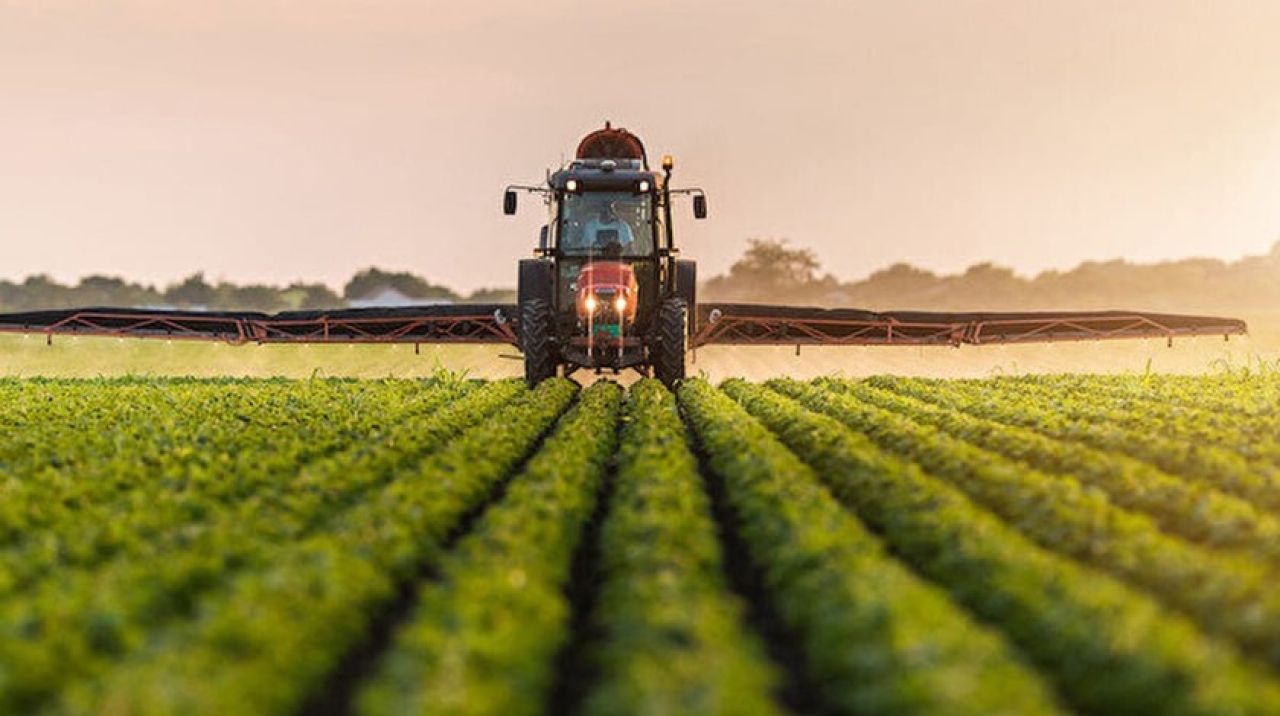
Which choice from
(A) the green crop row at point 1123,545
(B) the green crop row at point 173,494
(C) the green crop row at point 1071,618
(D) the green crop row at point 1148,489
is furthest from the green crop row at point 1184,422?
(B) the green crop row at point 173,494

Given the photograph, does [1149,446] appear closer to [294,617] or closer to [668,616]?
[668,616]

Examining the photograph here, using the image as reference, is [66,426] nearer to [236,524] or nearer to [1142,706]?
[236,524]

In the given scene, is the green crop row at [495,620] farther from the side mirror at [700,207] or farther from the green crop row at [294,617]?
the side mirror at [700,207]

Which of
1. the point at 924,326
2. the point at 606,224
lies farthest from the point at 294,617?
the point at 924,326

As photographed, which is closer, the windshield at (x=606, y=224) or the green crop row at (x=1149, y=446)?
the green crop row at (x=1149, y=446)

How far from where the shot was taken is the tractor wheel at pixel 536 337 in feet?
77.6

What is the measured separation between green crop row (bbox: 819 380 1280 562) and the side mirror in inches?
251

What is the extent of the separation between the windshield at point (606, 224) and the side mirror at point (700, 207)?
148 cm

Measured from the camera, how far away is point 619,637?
681 cm

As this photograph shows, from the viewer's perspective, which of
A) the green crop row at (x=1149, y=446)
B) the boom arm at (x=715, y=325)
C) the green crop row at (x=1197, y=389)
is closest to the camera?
the green crop row at (x=1149, y=446)

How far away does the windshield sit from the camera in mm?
22906

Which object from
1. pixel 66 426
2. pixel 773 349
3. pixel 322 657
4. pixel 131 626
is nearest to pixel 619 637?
pixel 322 657

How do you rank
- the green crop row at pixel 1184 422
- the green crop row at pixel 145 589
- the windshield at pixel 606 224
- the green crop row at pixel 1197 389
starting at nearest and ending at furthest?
the green crop row at pixel 145 589
the green crop row at pixel 1184 422
the green crop row at pixel 1197 389
the windshield at pixel 606 224

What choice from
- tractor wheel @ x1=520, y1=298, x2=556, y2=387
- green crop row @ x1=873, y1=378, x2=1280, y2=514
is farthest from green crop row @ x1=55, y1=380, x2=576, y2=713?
tractor wheel @ x1=520, y1=298, x2=556, y2=387
